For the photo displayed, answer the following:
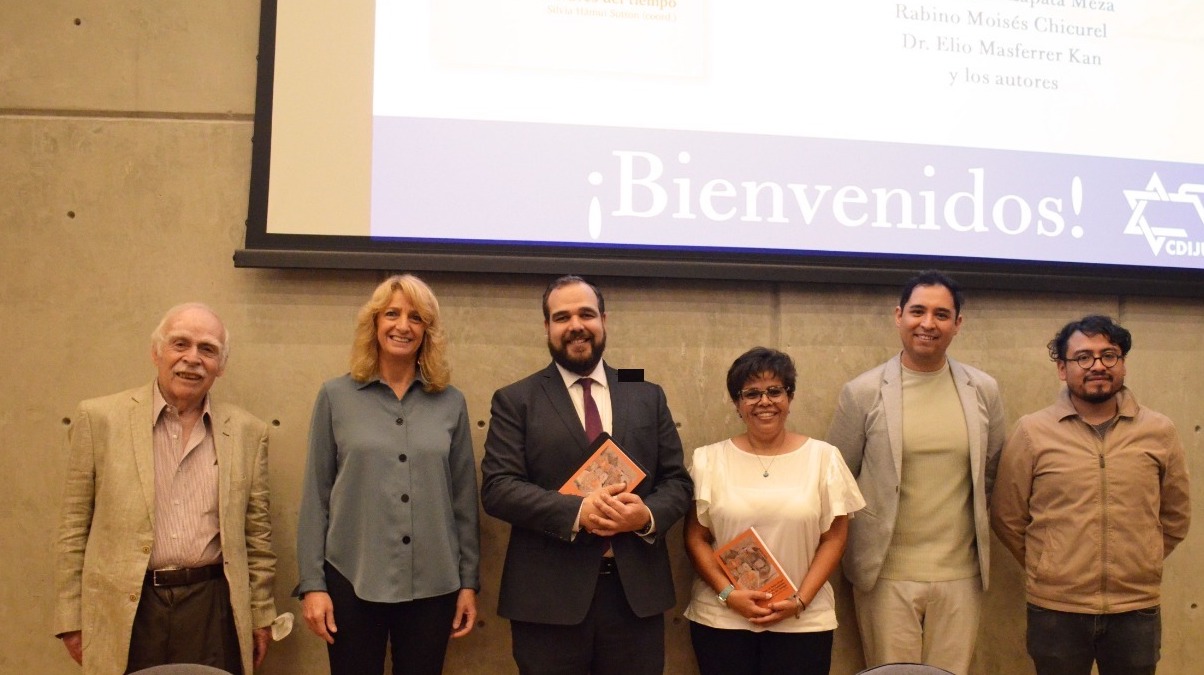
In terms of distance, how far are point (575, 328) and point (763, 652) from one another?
1.15m

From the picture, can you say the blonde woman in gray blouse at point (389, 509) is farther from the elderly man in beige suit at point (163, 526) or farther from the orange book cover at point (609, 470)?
the orange book cover at point (609, 470)

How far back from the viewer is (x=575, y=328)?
8.82 feet

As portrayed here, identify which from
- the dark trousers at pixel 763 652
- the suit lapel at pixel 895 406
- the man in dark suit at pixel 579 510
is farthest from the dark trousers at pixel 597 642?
the suit lapel at pixel 895 406

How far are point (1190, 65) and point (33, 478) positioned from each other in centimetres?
480

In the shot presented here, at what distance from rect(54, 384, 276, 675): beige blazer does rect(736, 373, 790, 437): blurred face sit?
1.58 meters

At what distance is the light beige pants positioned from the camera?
2902mm

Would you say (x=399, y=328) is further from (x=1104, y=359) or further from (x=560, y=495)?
(x=1104, y=359)

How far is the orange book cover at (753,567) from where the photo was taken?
2.60 meters

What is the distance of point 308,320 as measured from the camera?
318 cm

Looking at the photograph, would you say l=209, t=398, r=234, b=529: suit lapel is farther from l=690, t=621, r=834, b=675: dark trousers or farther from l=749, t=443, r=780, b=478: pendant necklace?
l=749, t=443, r=780, b=478: pendant necklace

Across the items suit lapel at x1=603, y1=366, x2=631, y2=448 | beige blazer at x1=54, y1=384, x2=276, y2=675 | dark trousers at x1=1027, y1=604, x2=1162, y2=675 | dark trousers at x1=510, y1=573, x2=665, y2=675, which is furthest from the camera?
dark trousers at x1=1027, y1=604, x2=1162, y2=675

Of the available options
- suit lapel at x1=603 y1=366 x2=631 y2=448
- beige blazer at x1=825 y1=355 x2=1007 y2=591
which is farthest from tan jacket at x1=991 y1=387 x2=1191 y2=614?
suit lapel at x1=603 y1=366 x2=631 y2=448

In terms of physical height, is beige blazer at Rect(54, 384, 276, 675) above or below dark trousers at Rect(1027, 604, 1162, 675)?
above

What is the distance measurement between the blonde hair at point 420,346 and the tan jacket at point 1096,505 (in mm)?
2003
